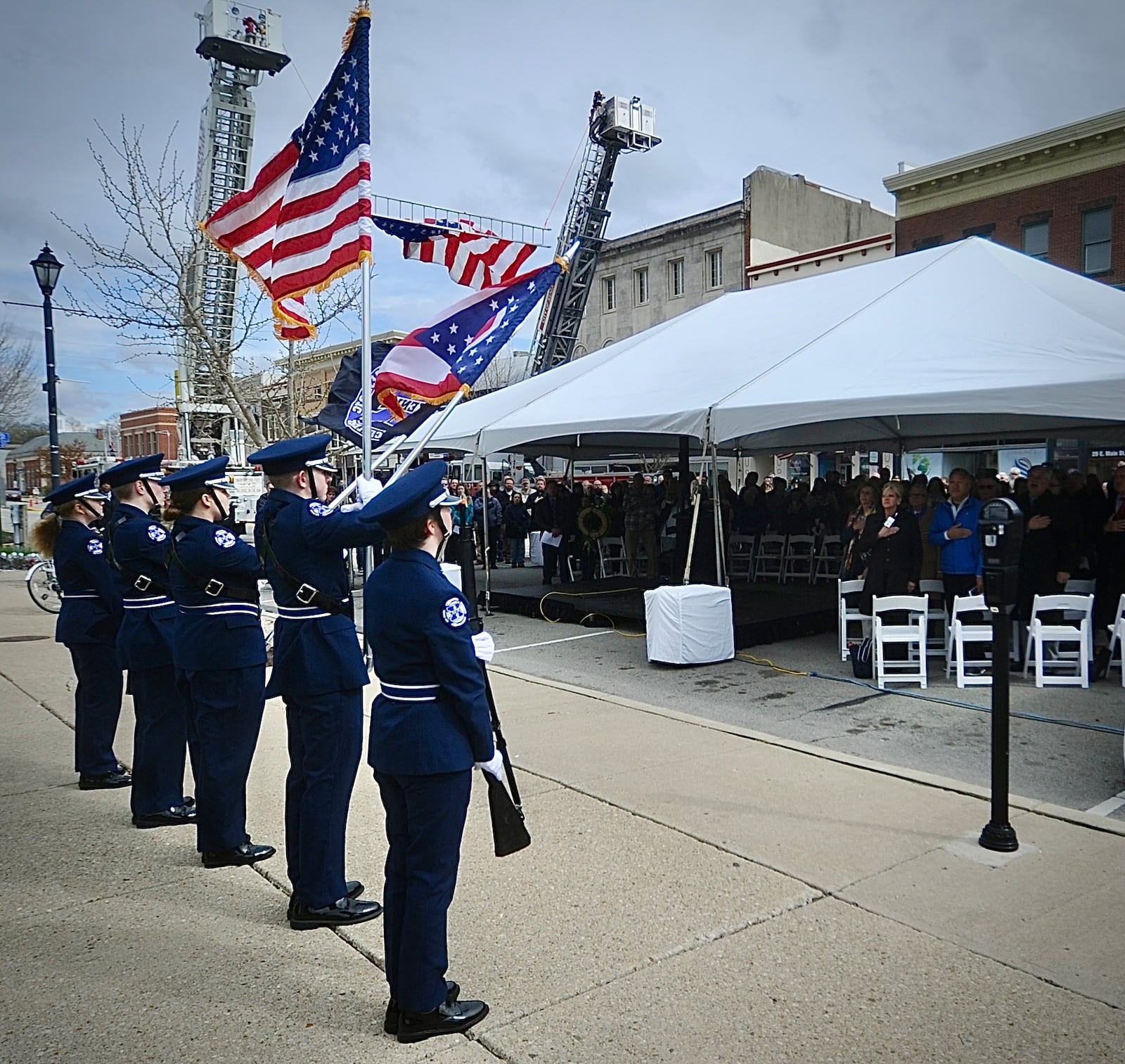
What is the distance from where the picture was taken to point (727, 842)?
466 cm

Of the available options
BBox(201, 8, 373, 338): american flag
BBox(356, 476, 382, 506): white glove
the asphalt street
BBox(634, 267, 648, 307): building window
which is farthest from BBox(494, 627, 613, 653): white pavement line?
BBox(634, 267, 648, 307): building window

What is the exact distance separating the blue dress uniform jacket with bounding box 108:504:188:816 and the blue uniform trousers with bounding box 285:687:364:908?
1.34 meters

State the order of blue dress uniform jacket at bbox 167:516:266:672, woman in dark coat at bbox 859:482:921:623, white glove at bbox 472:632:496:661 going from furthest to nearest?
woman in dark coat at bbox 859:482:921:623
blue dress uniform jacket at bbox 167:516:266:672
white glove at bbox 472:632:496:661

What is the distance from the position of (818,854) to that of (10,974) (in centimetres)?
346

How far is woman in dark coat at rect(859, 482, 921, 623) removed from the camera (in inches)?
Answer: 336

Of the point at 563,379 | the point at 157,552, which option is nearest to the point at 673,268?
the point at 563,379

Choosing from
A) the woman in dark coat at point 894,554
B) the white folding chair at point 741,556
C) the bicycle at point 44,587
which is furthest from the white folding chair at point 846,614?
the bicycle at point 44,587

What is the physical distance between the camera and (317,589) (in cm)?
395

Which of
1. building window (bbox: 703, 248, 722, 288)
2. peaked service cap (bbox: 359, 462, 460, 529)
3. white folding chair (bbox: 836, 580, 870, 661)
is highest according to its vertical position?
building window (bbox: 703, 248, 722, 288)

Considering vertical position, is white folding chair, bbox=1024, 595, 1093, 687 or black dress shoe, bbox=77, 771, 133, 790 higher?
white folding chair, bbox=1024, 595, 1093, 687

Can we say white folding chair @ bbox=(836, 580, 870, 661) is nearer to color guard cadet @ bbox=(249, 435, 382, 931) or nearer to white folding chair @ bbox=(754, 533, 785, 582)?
color guard cadet @ bbox=(249, 435, 382, 931)

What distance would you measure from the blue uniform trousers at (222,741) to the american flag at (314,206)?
347cm

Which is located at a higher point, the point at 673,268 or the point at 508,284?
the point at 673,268

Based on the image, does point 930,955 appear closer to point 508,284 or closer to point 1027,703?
point 1027,703
